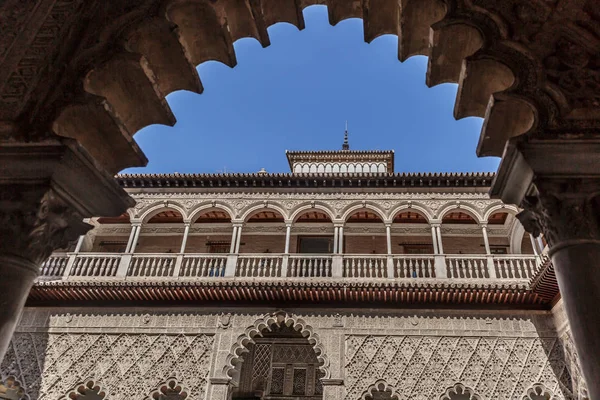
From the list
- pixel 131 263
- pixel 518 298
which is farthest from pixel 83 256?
pixel 518 298

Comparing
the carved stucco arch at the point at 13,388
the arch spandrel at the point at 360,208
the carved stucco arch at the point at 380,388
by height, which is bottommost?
the carved stucco arch at the point at 13,388

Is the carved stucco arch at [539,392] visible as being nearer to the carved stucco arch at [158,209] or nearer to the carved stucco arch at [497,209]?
the carved stucco arch at [497,209]

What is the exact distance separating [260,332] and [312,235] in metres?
4.30

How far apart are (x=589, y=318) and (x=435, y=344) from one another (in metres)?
8.39

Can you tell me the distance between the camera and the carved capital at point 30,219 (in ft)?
8.09

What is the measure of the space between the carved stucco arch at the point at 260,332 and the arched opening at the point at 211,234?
157 inches

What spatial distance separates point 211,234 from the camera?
Result: 46.2ft

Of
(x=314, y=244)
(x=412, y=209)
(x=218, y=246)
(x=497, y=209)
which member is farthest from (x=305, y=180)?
(x=497, y=209)

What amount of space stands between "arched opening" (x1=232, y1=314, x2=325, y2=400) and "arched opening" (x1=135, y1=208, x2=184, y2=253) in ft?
13.5

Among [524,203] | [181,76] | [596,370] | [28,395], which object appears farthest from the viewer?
[28,395]

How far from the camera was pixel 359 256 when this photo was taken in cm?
1109

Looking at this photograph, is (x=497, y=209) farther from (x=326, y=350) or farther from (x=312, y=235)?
(x=326, y=350)

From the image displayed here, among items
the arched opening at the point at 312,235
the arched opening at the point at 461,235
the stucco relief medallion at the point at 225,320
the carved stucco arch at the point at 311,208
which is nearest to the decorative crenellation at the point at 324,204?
the carved stucco arch at the point at 311,208

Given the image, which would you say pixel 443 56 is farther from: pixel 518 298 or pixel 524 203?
pixel 518 298
